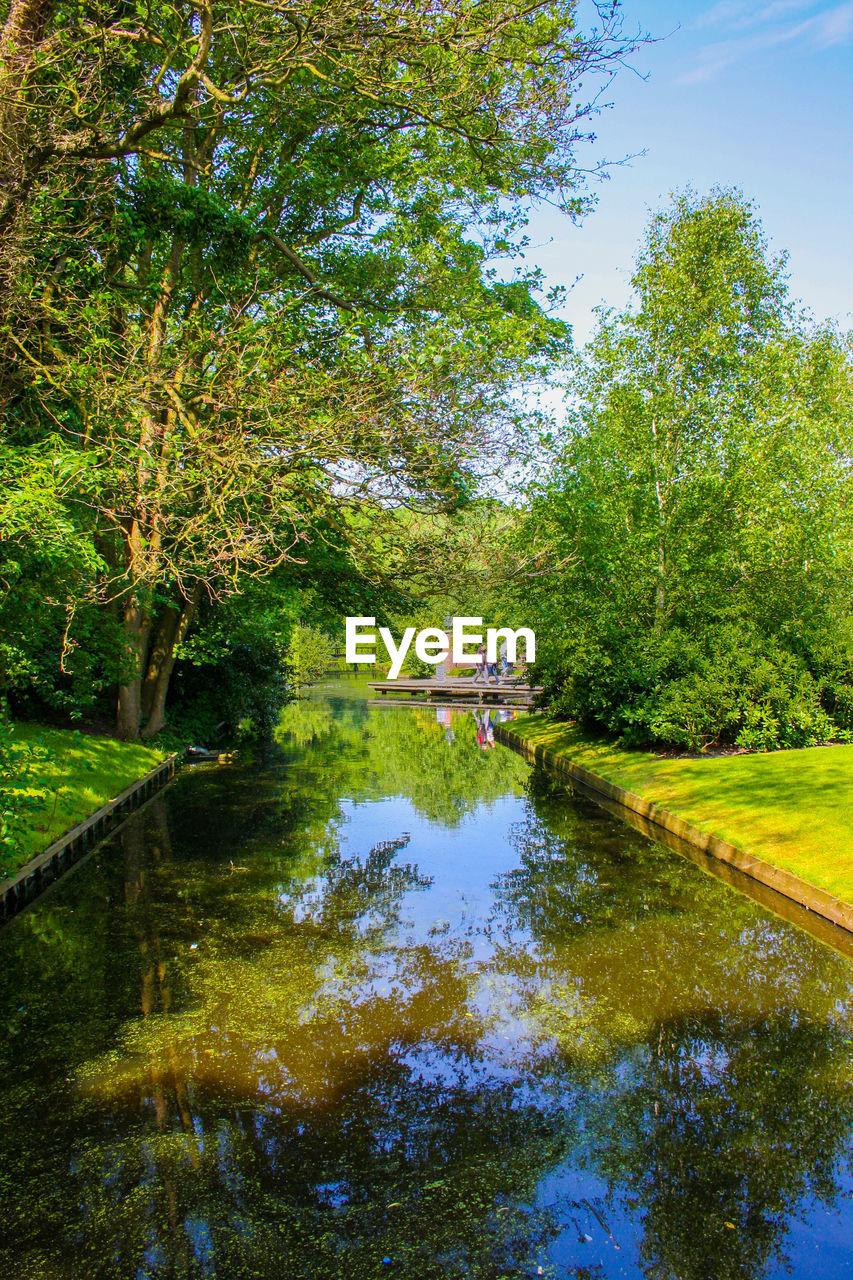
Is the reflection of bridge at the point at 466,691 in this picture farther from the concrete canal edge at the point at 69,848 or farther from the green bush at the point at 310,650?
the concrete canal edge at the point at 69,848

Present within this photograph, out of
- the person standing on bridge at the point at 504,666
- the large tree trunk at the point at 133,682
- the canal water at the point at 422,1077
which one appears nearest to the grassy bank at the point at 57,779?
the large tree trunk at the point at 133,682

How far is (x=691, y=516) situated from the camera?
64.5ft

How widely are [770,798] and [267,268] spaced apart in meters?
13.6

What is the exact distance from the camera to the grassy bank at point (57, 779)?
30.1ft

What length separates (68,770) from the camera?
1470 cm

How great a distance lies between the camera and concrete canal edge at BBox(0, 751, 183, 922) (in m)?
9.80

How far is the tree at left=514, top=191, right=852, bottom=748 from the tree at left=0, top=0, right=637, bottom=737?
11.4 ft

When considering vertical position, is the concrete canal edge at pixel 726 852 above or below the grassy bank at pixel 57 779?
below

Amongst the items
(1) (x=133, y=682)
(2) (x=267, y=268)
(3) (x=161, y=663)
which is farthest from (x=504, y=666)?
(2) (x=267, y=268)

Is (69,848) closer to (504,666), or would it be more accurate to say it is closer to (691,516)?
(691,516)

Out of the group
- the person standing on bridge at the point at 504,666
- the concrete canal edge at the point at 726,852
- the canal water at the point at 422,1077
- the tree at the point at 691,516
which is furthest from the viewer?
the person standing on bridge at the point at 504,666

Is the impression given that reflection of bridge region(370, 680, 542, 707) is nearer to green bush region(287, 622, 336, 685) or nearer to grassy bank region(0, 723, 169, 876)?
green bush region(287, 622, 336, 685)

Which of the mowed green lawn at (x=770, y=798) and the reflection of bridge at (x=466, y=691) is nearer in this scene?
the mowed green lawn at (x=770, y=798)

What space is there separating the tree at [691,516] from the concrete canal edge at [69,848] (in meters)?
9.27
